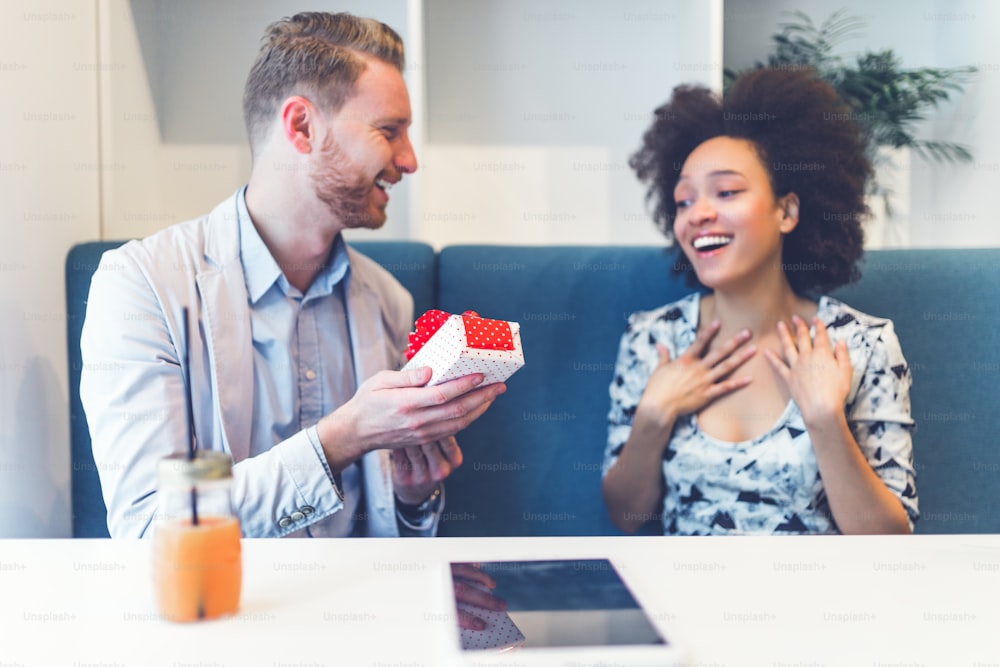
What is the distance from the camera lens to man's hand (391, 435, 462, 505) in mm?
1359

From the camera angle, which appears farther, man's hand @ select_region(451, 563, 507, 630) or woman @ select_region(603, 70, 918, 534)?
woman @ select_region(603, 70, 918, 534)

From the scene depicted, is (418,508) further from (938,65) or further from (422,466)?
(938,65)

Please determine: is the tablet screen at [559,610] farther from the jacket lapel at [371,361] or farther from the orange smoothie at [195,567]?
the jacket lapel at [371,361]

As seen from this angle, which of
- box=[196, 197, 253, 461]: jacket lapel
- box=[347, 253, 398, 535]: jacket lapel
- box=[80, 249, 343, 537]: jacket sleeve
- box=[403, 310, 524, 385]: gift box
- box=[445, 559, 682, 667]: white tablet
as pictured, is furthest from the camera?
box=[347, 253, 398, 535]: jacket lapel

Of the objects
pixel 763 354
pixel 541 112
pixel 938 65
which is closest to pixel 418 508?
pixel 763 354

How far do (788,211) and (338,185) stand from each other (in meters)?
0.85

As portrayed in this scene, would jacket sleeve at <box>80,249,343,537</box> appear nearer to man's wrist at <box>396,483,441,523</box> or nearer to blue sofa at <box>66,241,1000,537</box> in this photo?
man's wrist at <box>396,483,441,523</box>

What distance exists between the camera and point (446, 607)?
2.38 feet

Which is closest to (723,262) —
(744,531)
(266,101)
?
(744,531)

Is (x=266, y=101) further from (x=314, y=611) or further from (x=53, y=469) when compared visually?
(x=314, y=611)

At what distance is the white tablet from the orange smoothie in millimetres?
196

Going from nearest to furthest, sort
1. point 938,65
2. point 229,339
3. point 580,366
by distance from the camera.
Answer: point 229,339, point 580,366, point 938,65

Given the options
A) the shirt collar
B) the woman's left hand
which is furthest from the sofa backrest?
the shirt collar

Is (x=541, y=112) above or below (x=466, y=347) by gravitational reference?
above
